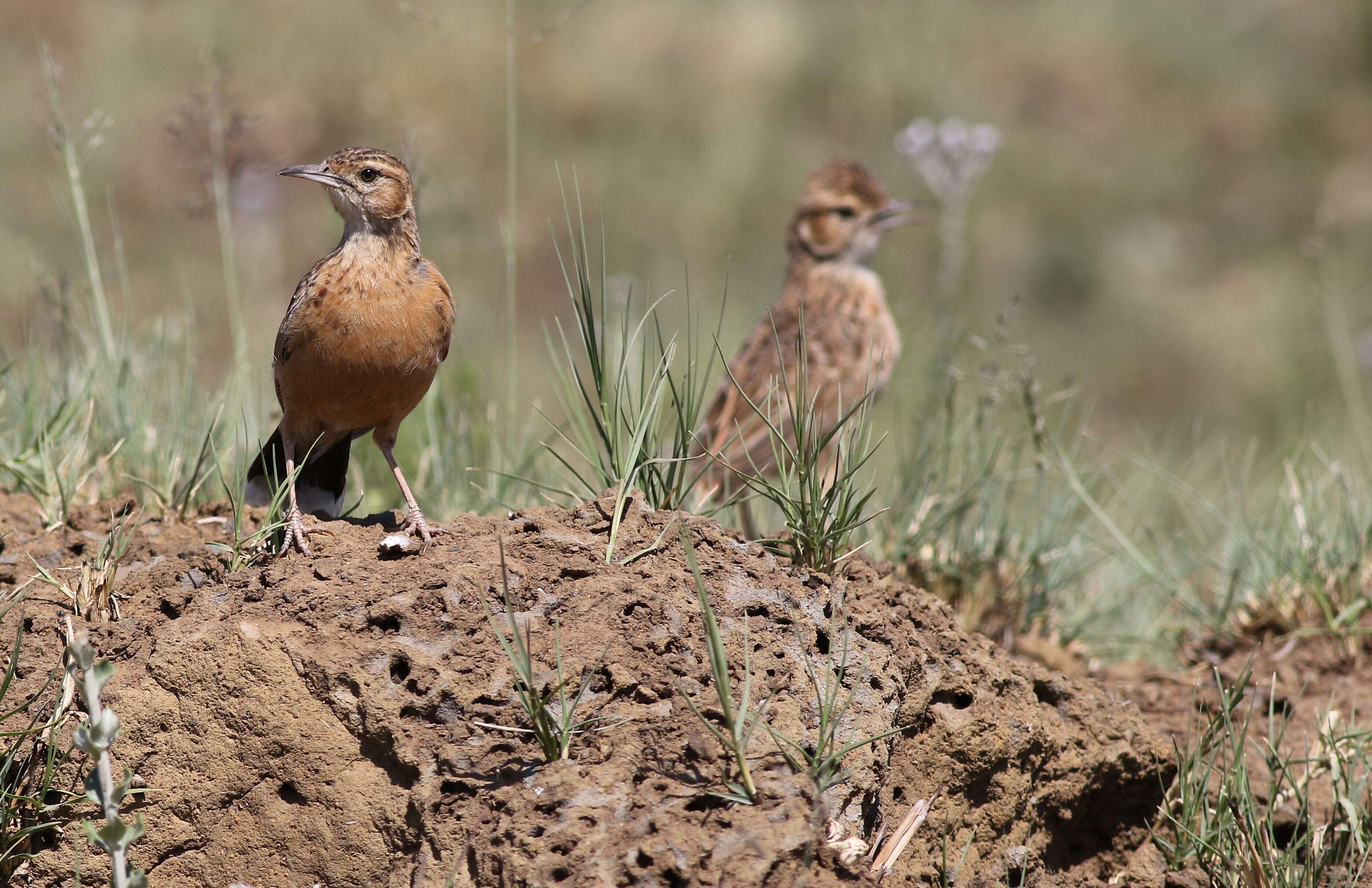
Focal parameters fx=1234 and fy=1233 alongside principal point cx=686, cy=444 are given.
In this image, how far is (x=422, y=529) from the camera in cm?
371

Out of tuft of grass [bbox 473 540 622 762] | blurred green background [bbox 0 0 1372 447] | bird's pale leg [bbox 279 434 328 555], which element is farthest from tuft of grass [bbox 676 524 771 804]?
blurred green background [bbox 0 0 1372 447]

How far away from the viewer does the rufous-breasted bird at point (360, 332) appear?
13.5 feet

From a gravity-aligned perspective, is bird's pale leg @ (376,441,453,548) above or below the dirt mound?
above

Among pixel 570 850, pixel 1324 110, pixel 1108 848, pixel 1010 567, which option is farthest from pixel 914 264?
pixel 570 850

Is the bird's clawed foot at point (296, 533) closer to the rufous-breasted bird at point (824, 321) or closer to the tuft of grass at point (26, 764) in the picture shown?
the tuft of grass at point (26, 764)

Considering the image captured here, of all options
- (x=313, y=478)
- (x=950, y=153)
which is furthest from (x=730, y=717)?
(x=950, y=153)

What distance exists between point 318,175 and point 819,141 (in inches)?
639

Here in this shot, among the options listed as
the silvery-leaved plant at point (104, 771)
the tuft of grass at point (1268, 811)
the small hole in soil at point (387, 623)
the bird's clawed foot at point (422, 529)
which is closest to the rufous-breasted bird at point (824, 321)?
the bird's clawed foot at point (422, 529)

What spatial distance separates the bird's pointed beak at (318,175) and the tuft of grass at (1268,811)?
3.37m

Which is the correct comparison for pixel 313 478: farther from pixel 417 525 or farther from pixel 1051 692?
pixel 1051 692

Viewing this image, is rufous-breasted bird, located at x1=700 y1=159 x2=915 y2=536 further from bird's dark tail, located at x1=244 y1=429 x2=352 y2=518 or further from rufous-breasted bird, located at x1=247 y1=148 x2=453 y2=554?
rufous-breasted bird, located at x1=247 y1=148 x2=453 y2=554

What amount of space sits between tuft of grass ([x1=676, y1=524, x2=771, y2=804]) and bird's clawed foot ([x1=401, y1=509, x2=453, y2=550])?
0.99 metres

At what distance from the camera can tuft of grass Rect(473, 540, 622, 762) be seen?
9.34 ft

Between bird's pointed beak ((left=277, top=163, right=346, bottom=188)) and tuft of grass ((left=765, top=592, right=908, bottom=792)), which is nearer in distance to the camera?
tuft of grass ((left=765, top=592, right=908, bottom=792))
